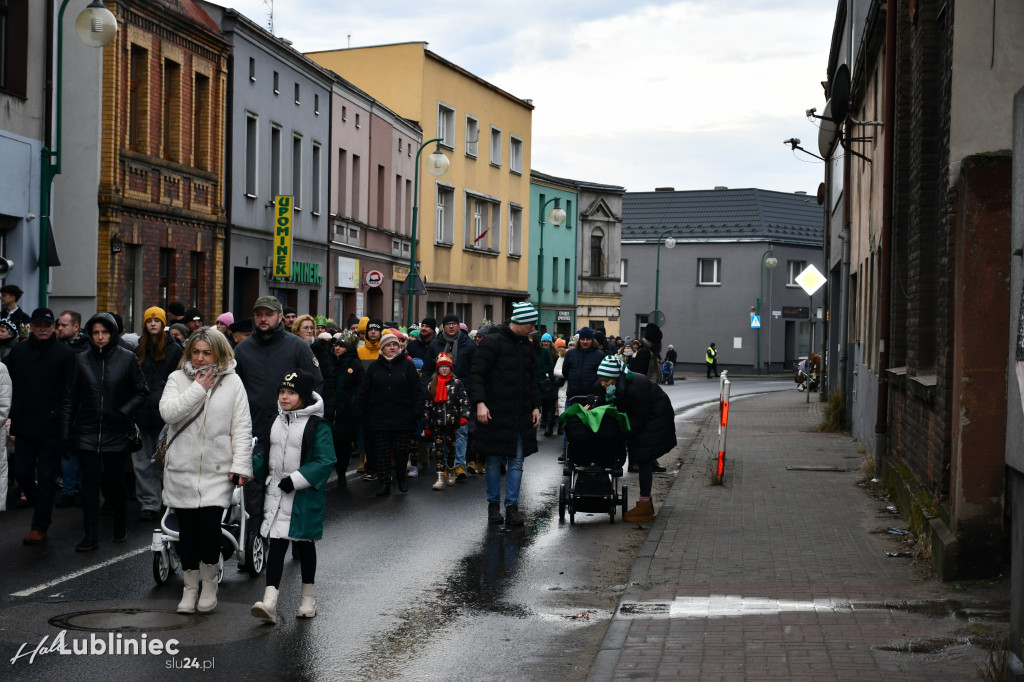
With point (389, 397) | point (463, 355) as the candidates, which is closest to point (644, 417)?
point (389, 397)

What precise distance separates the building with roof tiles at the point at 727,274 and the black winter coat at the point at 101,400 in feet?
196

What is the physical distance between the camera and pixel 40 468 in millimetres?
10195

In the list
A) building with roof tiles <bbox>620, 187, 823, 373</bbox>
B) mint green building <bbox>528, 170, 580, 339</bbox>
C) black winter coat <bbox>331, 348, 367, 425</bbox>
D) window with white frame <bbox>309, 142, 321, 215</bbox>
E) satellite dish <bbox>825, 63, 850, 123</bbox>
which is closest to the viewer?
black winter coat <bbox>331, 348, 367, 425</bbox>

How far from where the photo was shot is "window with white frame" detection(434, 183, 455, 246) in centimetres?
4631

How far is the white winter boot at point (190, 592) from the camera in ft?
25.2

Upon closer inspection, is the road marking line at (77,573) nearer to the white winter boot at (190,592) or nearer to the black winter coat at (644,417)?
the white winter boot at (190,592)

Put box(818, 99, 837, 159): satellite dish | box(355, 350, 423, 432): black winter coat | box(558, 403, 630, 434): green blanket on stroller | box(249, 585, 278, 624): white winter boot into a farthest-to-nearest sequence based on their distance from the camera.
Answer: box(818, 99, 837, 159): satellite dish
box(355, 350, 423, 432): black winter coat
box(558, 403, 630, 434): green blanket on stroller
box(249, 585, 278, 624): white winter boot

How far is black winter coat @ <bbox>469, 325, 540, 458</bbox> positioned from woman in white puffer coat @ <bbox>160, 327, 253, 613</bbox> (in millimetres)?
3792

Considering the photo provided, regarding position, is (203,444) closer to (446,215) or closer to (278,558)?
(278,558)

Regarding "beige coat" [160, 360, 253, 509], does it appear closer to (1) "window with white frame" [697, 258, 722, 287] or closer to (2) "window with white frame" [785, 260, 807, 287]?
(1) "window with white frame" [697, 258, 722, 287]

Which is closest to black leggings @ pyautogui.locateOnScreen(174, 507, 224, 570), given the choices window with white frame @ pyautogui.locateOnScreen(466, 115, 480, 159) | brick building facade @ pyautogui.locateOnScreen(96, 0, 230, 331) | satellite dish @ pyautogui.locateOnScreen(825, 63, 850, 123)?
satellite dish @ pyautogui.locateOnScreen(825, 63, 850, 123)

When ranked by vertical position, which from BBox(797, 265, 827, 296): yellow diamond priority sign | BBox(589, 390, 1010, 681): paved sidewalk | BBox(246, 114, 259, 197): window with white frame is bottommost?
BBox(589, 390, 1010, 681): paved sidewalk

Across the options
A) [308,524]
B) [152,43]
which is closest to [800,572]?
[308,524]

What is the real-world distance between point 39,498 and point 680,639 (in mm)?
5404
